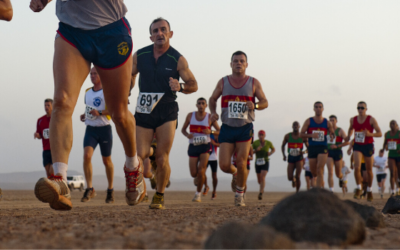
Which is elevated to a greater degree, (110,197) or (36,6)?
(36,6)

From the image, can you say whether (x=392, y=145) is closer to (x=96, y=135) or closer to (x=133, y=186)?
(x=96, y=135)

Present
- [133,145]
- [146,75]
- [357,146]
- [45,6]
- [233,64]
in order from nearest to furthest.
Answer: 1. [45,6]
2. [133,145]
3. [146,75]
4. [233,64]
5. [357,146]

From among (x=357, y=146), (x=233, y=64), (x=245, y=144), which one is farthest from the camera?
(x=357, y=146)

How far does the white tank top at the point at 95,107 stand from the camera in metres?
10.9

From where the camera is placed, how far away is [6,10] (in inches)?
161

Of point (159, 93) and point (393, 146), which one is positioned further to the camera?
point (393, 146)

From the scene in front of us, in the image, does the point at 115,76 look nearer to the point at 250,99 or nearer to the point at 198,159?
the point at 250,99

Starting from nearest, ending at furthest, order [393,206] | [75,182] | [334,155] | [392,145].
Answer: [393,206]
[334,155]
[392,145]
[75,182]

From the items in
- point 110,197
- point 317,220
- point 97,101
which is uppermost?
point 97,101

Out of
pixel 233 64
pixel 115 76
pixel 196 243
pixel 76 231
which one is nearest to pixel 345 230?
pixel 196 243

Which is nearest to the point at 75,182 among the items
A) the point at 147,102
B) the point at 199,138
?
the point at 199,138

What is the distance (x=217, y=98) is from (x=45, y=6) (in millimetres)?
5742

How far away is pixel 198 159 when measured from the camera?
14.2 m

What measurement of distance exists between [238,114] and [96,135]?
3.62 m
